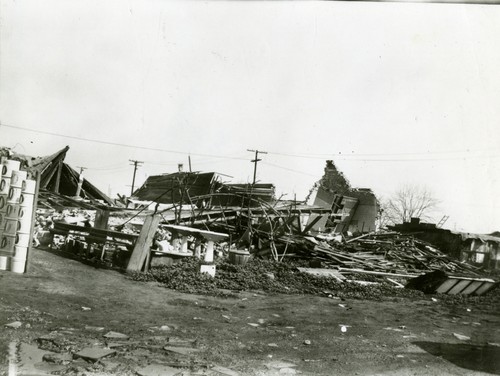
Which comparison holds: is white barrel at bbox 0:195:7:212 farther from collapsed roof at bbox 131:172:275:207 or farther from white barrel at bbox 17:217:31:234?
collapsed roof at bbox 131:172:275:207

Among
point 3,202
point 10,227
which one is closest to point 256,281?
point 10,227

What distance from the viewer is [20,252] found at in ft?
26.1

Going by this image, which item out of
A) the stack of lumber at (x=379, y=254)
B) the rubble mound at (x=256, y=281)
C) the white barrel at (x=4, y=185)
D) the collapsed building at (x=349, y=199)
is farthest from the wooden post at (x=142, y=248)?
the collapsed building at (x=349, y=199)

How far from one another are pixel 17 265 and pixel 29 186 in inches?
61.8

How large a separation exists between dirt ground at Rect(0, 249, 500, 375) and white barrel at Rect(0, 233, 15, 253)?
0.47 metres

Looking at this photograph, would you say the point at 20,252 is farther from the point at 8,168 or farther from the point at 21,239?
the point at 8,168

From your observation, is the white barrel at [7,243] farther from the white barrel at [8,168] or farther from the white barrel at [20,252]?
the white barrel at [8,168]

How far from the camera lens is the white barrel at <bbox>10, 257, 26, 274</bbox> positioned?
7.92 m

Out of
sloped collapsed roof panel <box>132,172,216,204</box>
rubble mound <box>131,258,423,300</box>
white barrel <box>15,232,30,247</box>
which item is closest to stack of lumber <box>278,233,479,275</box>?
rubble mound <box>131,258,423,300</box>

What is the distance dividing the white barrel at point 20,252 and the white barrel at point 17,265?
6 centimetres

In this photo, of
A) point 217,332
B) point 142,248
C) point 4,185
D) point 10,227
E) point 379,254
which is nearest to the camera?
point 217,332

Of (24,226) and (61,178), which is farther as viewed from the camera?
(61,178)

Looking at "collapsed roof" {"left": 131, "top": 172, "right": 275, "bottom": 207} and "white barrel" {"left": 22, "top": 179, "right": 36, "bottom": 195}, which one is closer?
"white barrel" {"left": 22, "top": 179, "right": 36, "bottom": 195}

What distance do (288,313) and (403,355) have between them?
108 inches
